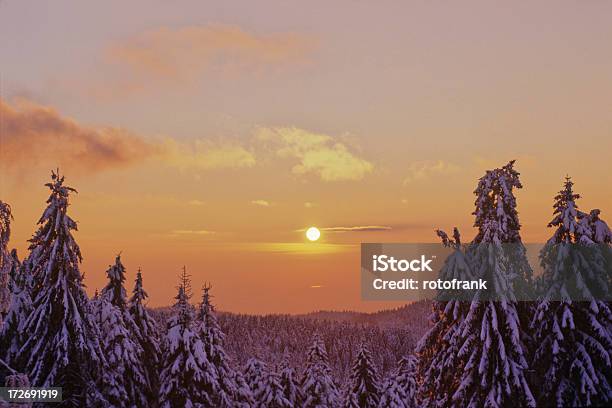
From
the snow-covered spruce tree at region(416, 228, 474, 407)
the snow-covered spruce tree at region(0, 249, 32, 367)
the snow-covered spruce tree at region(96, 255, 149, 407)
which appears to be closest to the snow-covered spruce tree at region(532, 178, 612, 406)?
the snow-covered spruce tree at region(416, 228, 474, 407)

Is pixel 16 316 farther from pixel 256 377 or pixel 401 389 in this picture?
pixel 401 389

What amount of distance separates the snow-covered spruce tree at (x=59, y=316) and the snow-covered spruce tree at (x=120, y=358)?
345cm

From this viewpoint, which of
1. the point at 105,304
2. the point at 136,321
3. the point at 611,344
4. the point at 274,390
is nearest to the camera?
the point at 611,344

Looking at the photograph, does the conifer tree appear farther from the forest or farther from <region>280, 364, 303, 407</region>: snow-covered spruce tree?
the forest

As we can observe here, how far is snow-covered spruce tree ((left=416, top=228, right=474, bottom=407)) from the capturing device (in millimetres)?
23219

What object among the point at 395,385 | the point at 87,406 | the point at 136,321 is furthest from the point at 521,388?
the point at 395,385

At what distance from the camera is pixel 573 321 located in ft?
69.0

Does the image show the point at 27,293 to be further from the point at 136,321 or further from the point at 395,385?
the point at 395,385

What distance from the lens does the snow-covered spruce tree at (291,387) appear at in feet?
147

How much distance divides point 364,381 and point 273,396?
9.19m

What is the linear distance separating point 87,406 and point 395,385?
2773 cm

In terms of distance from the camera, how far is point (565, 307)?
Result: 21.2 m

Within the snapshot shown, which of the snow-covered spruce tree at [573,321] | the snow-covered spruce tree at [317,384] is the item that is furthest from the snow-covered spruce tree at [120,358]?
the snow-covered spruce tree at [573,321]

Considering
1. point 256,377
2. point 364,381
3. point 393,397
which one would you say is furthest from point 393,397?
point 256,377
